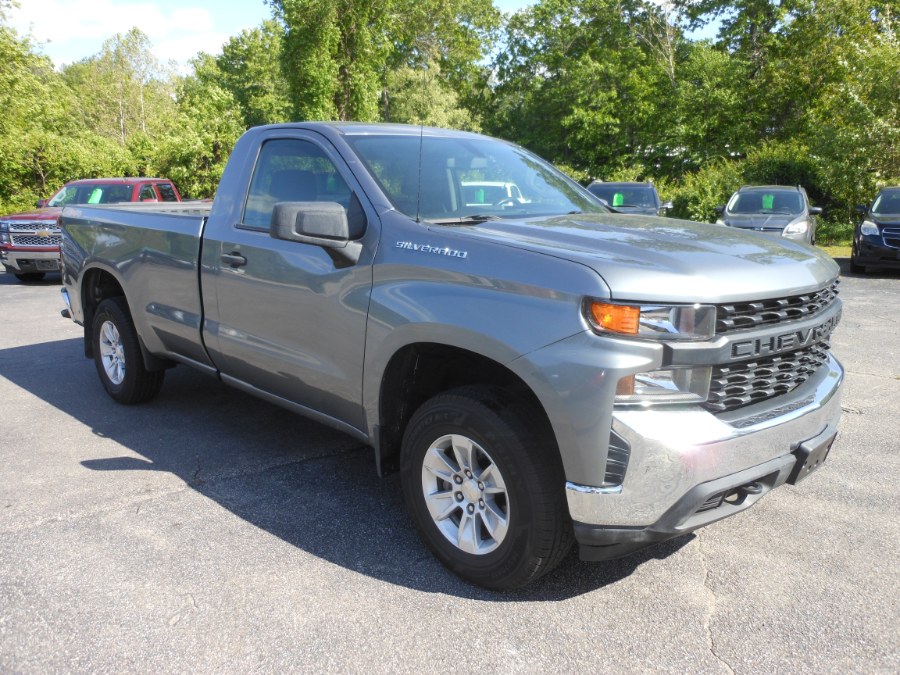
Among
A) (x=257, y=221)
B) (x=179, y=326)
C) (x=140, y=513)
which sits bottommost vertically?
(x=140, y=513)

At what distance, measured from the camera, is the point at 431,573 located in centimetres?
326

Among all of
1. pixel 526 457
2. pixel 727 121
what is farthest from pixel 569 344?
pixel 727 121

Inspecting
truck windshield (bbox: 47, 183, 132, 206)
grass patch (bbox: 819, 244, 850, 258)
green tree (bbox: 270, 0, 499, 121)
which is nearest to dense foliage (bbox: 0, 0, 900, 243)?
green tree (bbox: 270, 0, 499, 121)

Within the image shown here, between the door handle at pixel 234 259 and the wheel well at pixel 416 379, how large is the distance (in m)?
1.26

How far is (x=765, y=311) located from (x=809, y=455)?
614 mm

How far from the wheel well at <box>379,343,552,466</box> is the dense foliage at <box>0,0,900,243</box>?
66.9 ft

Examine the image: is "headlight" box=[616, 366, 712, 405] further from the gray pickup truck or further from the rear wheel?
the rear wheel

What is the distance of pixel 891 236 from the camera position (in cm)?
1336

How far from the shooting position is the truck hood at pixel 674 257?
8.56 feet

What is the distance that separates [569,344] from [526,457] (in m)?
0.47

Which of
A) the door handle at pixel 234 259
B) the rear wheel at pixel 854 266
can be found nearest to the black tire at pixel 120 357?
the door handle at pixel 234 259

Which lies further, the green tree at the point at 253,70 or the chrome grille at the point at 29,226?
the green tree at the point at 253,70

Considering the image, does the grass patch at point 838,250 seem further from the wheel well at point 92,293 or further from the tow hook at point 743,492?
the tow hook at point 743,492

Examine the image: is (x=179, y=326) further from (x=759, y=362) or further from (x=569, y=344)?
(x=759, y=362)
